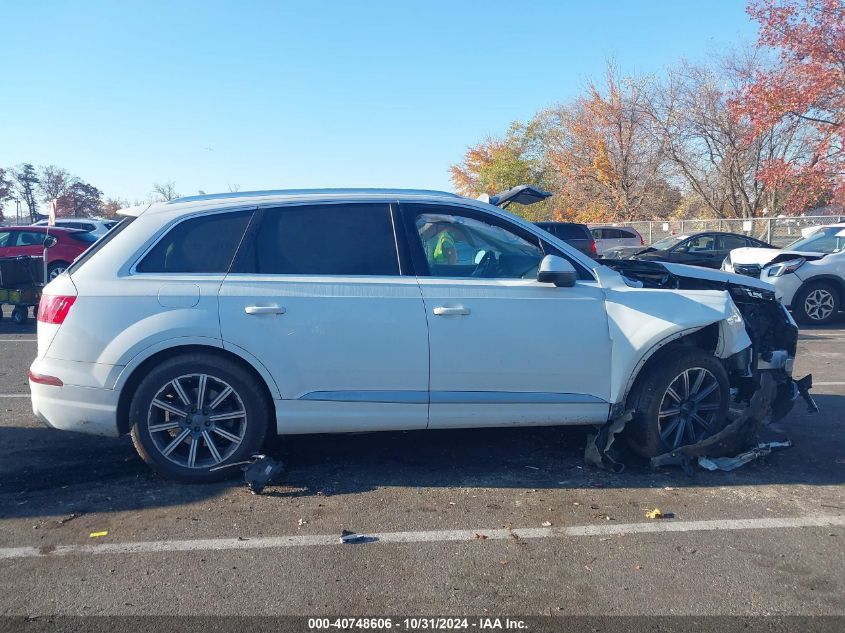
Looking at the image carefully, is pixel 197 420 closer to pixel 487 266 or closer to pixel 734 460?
pixel 487 266

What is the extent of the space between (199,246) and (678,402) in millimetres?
3381

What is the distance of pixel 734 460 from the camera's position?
482cm

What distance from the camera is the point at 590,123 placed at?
3734 cm

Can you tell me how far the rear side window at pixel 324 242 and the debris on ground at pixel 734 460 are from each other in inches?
95.8

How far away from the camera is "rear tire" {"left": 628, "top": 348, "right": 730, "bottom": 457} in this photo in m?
4.75

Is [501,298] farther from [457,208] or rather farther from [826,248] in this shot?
[826,248]

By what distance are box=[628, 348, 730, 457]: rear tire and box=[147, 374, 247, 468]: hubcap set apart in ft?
8.63

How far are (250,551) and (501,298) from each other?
215cm

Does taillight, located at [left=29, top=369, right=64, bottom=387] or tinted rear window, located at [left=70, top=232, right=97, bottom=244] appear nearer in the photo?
taillight, located at [left=29, top=369, right=64, bottom=387]

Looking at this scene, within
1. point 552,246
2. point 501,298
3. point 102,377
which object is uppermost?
point 552,246

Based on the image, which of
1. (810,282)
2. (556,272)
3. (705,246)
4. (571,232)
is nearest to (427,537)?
(556,272)

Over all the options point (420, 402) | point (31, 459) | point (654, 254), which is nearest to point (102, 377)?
point (31, 459)

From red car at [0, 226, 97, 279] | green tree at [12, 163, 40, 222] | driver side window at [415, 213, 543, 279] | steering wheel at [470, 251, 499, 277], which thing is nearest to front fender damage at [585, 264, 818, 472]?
driver side window at [415, 213, 543, 279]

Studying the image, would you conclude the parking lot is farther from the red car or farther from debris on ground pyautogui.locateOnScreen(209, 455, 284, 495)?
the red car
